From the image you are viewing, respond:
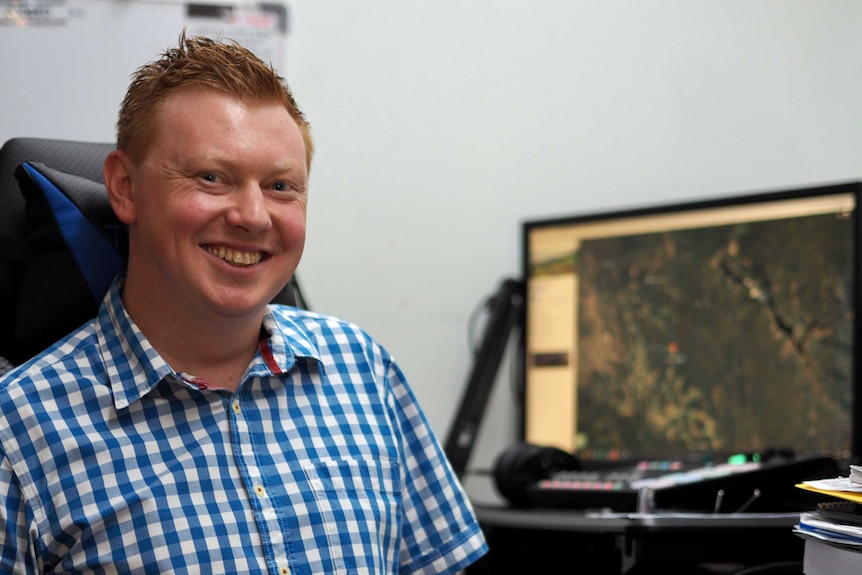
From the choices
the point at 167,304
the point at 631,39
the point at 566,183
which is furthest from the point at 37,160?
the point at 631,39

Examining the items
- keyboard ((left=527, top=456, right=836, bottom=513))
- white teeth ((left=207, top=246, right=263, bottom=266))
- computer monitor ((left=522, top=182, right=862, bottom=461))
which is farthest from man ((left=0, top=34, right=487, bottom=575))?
computer monitor ((left=522, top=182, right=862, bottom=461))

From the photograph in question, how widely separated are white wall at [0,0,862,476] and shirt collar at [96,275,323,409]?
0.83 m

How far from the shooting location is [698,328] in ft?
5.98

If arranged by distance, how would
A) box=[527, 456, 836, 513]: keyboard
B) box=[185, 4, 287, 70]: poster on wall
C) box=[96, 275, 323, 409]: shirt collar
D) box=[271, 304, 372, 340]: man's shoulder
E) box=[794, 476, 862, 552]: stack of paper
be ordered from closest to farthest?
box=[794, 476, 862, 552]: stack of paper, box=[96, 275, 323, 409]: shirt collar, box=[271, 304, 372, 340]: man's shoulder, box=[527, 456, 836, 513]: keyboard, box=[185, 4, 287, 70]: poster on wall

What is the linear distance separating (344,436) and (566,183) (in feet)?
3.62

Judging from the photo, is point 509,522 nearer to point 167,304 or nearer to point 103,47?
point 167,304

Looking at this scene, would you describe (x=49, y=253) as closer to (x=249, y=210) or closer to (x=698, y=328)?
(x=249, y=210)

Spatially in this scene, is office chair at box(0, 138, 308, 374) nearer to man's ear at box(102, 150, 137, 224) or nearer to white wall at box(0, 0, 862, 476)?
man's ear at box(102, 150, 137, 224)

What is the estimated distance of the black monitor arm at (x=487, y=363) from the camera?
2053 mm

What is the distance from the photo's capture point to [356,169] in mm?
2100

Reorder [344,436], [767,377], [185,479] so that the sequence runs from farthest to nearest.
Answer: [767,377] → [344,436] → [185,479]

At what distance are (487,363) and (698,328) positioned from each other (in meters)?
0.47

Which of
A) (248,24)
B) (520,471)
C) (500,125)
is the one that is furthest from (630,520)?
(248,24)

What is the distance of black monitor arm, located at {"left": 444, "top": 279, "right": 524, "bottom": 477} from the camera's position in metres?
2.05
